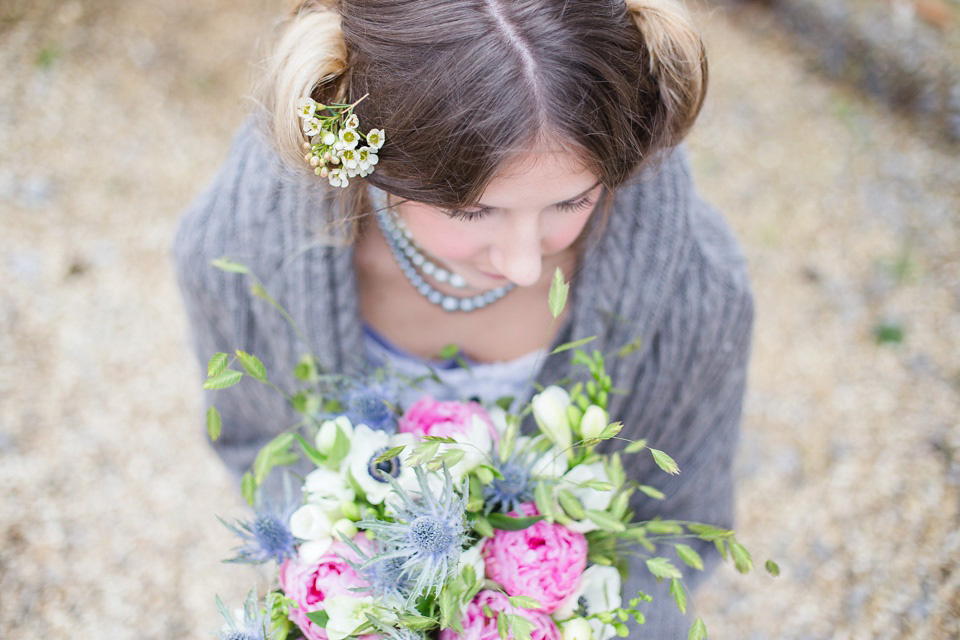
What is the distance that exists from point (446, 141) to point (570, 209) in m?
0.20

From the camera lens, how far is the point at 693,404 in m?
1.34

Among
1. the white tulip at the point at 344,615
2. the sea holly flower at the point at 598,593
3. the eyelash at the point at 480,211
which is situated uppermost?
the eyelash at the point at 480,211

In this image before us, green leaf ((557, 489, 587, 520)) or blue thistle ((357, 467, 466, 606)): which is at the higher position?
blue thistle ((357, 467, 466, 606))

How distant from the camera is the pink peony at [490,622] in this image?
732 mm

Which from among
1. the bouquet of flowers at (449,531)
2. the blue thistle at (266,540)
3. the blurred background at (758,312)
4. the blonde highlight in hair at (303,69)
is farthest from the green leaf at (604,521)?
the blurred background at (758,312)

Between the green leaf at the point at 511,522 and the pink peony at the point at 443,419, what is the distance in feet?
0.32

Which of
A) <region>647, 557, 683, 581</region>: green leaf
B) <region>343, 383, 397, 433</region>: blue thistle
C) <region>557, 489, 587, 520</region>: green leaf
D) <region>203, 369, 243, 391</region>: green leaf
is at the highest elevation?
<region>203, 369, 243, 391</region>: green leaf

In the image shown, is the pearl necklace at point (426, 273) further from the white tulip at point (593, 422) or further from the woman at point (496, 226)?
the white tulip at point (593, 422)

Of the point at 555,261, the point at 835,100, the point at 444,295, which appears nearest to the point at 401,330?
the point at 444,295

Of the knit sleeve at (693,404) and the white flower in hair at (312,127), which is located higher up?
the white flower in hair at (312,127)

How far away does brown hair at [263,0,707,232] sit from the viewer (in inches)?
33.3

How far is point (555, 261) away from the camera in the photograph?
4.17 ft

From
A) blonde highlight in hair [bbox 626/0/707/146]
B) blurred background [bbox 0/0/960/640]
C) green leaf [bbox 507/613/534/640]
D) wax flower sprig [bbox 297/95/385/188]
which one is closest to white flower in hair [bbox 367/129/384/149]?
wax flower sprig [bbox 297/95/385/188]

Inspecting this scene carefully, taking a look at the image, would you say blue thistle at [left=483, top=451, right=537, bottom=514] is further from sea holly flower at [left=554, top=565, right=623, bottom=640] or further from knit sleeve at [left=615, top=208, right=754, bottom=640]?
knit sleeve at [left=615, top=208, right=754, bottom=640]
